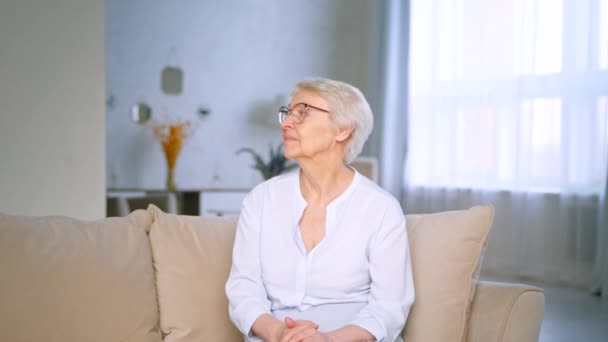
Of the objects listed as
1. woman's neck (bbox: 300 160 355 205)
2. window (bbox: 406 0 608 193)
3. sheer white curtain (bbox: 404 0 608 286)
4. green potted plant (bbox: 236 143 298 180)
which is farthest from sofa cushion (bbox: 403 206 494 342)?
green potted plant (bbox: 236 143 298 180)

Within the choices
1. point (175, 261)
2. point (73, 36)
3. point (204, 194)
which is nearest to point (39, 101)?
point (73, 36)

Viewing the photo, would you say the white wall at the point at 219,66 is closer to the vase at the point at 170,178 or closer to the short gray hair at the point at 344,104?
the vase at the point at 170,178

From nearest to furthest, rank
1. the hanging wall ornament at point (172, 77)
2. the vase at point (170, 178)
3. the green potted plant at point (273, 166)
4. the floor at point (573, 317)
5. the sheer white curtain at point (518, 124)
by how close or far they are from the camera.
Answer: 1. the floor at point (573, 317)
2. the sheer white curtain at point (518, 124)
3. the vase at point (170, 178)
4. the hanging wall ornament at point (172, 77)
5. the green potted plant at point (273, 166)

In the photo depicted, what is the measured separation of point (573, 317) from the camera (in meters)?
3.63

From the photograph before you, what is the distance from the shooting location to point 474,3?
5250 mm

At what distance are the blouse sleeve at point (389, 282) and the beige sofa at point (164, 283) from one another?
97 millimetres

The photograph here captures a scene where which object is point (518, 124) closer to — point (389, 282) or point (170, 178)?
point (170, 178)

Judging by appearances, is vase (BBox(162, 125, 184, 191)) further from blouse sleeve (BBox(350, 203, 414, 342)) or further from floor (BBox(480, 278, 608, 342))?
blouse sleeve (BBox(350, 203, 414, 342))

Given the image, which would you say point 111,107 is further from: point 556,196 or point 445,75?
point 556,196

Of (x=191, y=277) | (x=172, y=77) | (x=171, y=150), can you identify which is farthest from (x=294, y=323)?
(x=172, y=77)

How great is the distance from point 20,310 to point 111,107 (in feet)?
12.8

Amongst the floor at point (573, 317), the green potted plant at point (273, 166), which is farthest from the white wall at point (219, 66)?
the floor at point (573, 317)

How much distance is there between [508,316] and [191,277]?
2.81ft

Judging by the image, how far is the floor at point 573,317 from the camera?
10.6 ft
